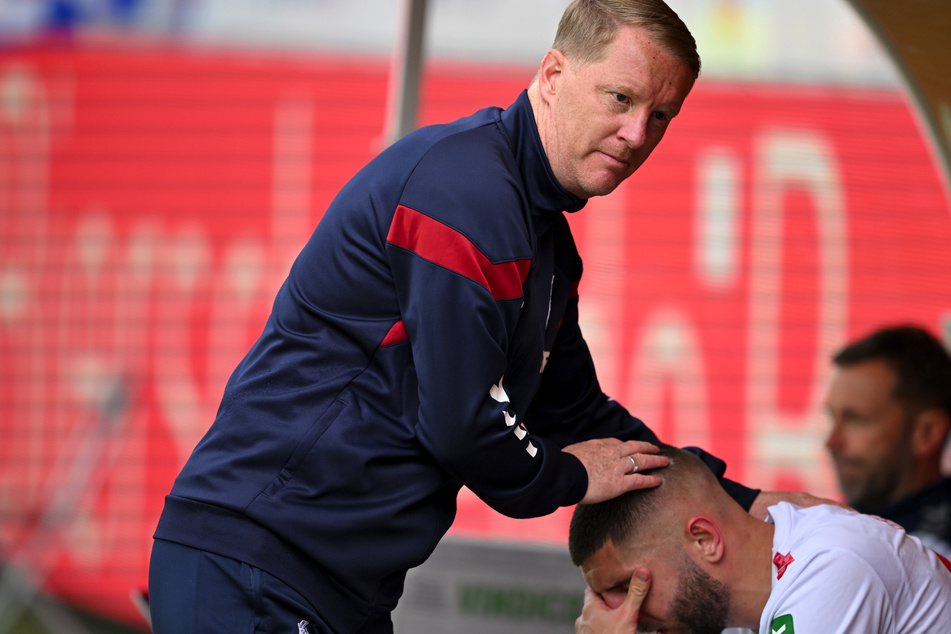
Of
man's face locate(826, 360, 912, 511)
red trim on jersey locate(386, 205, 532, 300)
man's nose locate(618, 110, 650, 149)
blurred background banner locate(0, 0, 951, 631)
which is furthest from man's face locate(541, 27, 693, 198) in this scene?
blurred background banner locate(0, 0, 951, 631)

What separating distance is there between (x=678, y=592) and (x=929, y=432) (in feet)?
6.90

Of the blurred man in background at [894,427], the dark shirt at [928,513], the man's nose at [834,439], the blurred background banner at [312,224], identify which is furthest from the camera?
the blurred background banner at [312,224]

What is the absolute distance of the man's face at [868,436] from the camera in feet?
12.1

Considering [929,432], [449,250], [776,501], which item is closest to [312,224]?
[929,432]

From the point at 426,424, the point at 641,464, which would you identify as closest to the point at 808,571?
the point at 641,464

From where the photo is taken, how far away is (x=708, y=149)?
21.6 ft

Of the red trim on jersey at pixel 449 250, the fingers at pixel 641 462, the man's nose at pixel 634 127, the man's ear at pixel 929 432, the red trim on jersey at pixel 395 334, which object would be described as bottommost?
the man's ear at pixel 929 432

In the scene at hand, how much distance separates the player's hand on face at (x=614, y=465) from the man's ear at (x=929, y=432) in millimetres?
2088

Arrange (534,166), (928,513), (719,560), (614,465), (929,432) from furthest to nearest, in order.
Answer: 1. (929,432)
2. (928,513)
3. (719,560)
4. (614,465)
5. (534,166)

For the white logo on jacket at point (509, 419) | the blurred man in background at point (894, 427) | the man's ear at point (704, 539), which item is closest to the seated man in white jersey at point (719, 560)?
the man's ear at point (704, 539)

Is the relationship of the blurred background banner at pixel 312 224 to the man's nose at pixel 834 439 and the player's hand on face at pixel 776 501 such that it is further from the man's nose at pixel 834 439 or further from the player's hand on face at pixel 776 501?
the player's hand on face at pixel 776 501

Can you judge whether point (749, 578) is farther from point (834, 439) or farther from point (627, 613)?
point (834, 439)

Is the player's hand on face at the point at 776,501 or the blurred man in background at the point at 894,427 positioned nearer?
the player's hand on face at the point at 776,501

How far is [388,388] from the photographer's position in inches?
66.9
